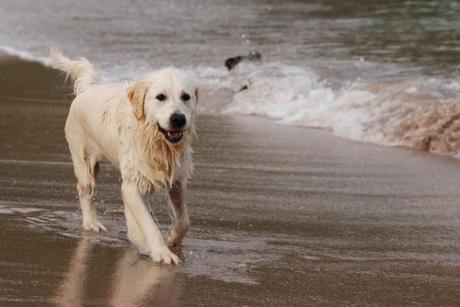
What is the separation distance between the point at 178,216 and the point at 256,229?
0.68 metres

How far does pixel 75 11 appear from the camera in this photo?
26.3 m

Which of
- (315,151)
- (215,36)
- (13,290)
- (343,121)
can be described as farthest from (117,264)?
(215,36)

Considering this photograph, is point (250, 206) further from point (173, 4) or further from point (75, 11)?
point (173, 4)

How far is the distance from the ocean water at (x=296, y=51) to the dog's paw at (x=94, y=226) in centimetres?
403

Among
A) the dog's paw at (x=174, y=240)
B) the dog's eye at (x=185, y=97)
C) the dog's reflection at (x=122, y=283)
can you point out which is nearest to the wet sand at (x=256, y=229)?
the dog's reflection at (x=122, y=283)

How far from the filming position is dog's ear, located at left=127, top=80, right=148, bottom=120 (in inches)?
239

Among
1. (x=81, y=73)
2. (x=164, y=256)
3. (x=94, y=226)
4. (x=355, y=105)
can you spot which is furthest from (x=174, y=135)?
(x=355, y=105)

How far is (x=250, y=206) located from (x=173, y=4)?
880 inches

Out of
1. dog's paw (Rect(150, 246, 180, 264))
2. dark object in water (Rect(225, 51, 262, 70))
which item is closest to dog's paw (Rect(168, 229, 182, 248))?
dog's paw (Rect(150, 246, 180, 264))

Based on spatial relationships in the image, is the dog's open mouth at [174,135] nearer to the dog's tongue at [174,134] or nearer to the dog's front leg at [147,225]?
the dog's tongue at [174,134]

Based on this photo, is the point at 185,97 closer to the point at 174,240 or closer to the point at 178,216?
the point at 178,216

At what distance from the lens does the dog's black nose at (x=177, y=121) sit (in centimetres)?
586

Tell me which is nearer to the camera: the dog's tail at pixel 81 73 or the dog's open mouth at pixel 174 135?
the dog's open mouth at pixel 174 135

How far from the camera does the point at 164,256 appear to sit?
230 inches
